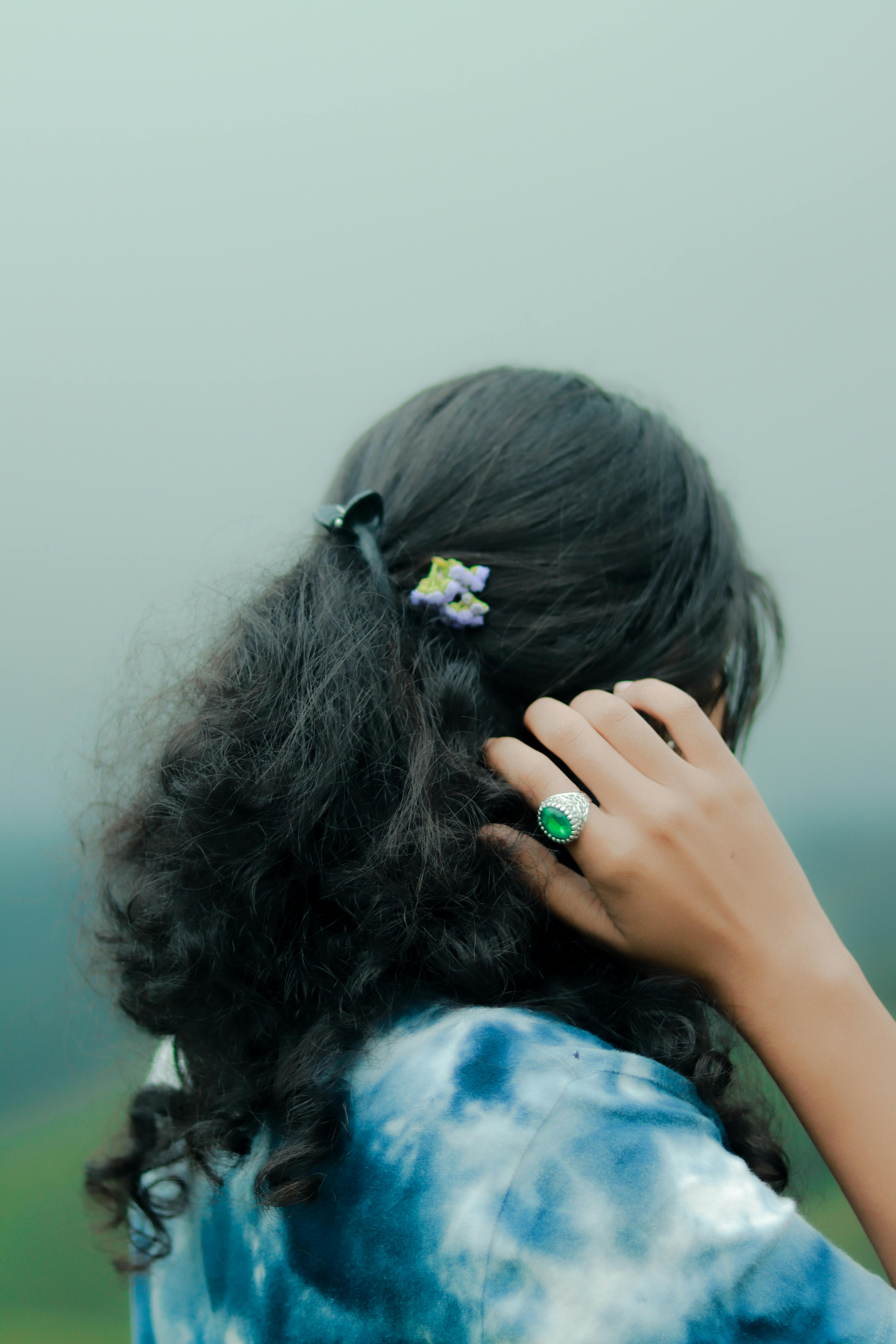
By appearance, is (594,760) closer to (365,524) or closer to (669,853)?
(669,853)

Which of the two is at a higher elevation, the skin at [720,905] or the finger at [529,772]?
the finger at [529,772]

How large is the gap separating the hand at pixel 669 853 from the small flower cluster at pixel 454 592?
10 cm

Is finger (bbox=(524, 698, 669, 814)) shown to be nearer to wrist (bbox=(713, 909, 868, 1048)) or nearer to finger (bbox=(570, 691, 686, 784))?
finger (bbox=(570, 691, 686, 784))

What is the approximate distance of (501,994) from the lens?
64 cm

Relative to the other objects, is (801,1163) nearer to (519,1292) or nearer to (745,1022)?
(745,1022)

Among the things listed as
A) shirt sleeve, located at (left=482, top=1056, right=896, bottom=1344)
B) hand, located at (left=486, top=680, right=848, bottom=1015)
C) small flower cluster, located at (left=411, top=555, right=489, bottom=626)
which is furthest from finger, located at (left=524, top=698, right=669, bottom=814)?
shirt sleeve, located at (left=482, top=1056, right=896, bottom=1344)

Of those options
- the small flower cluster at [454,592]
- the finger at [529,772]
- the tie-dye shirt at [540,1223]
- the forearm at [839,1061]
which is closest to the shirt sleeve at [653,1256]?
the tie-dye shirt at [540,1223]

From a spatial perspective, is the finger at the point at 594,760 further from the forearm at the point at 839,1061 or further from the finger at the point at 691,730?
the forearm at the point at 839,1061

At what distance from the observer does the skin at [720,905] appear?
0.63m

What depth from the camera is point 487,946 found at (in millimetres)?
643

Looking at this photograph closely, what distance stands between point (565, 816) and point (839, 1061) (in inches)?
10.8

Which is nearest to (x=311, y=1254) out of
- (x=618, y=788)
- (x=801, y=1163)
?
(x=618, y=788)

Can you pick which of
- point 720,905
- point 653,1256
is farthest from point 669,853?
point 653,1256

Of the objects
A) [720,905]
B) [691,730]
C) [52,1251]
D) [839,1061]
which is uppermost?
[691,730]
